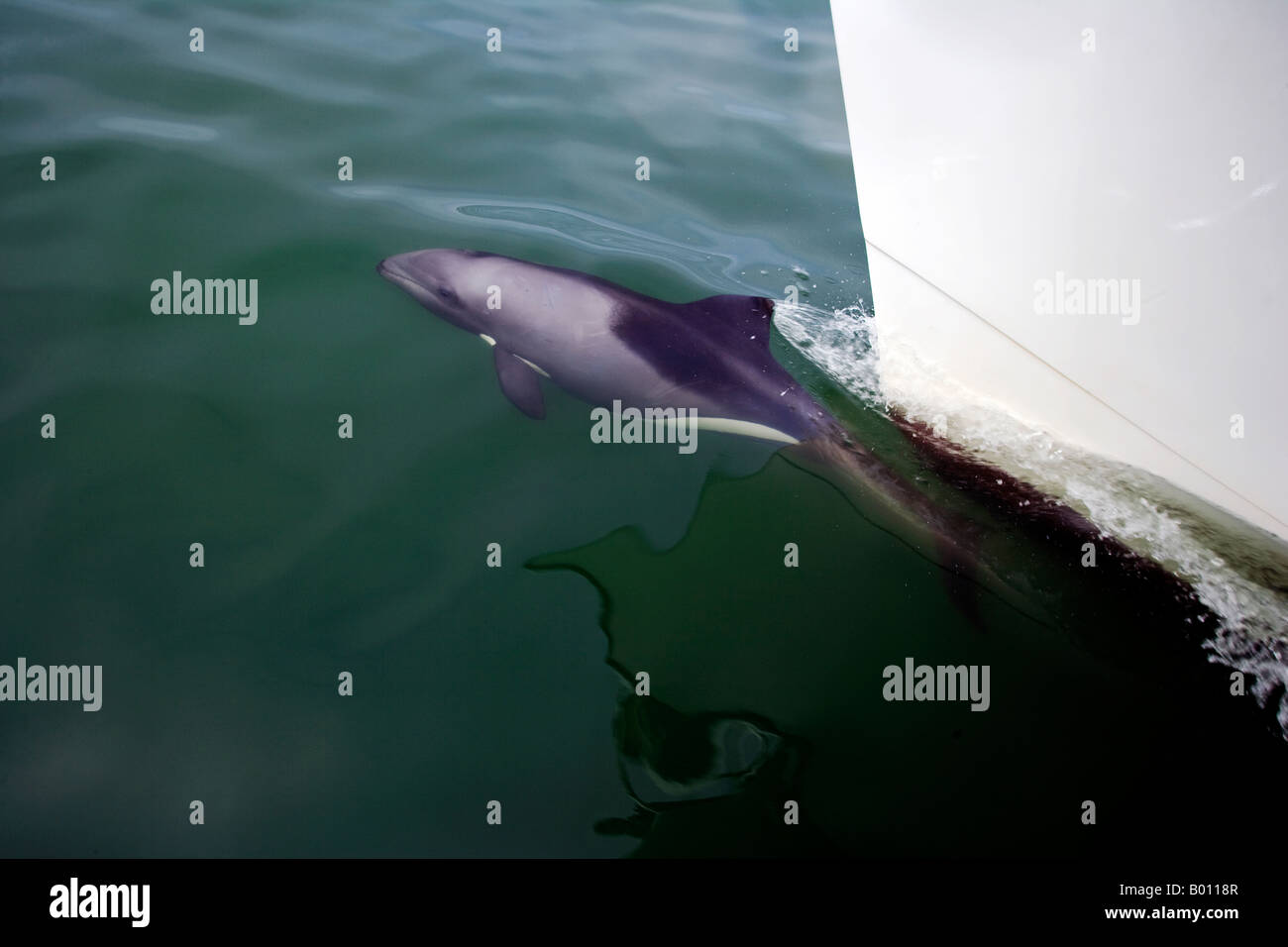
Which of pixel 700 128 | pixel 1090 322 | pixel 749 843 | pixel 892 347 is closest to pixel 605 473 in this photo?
pixel 749 843

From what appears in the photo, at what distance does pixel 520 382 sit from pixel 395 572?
141 centimetres

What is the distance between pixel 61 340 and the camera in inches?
169

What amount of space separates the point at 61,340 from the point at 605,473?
9.69ft

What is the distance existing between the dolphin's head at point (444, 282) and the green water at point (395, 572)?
0.13 meters

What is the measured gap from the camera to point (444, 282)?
5.06 metres

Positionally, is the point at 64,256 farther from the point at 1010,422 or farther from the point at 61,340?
the point at 1010,422

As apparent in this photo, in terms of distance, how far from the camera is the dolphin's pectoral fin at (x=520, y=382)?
15.0 ft
